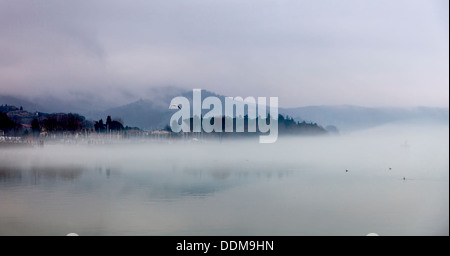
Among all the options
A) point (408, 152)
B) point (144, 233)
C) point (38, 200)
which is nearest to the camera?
point (144, 233)

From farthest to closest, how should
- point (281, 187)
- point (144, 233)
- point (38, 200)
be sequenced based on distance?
point (281, 187) → point (38, 200) → point (144, 233)

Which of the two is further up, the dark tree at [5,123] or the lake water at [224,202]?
the dark tree at [5,123]

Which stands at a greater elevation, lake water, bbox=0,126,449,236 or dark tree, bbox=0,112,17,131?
dark tree, bbox=0,112,17,131

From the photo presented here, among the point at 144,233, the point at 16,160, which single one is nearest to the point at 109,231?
the point at 144,233

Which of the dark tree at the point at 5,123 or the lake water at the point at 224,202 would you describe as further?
the dark tree at the point at 5,123

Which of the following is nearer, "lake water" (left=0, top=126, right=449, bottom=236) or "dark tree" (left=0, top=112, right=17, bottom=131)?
"lake water" (left=0, top=126, right=449, bottom=236)

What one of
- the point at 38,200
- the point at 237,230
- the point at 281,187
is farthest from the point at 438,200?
the point at 38,200

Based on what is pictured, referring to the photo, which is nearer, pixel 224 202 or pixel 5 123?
pixel 224 202

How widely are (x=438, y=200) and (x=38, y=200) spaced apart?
570 centimetres

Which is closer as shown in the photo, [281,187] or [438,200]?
[438,200]
